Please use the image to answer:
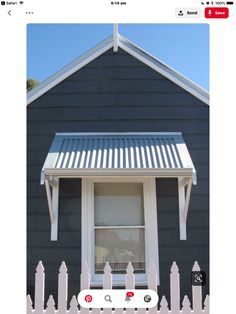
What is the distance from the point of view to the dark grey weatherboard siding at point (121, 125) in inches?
74.3

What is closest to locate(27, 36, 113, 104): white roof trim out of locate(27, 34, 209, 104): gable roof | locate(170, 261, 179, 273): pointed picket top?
locate(27, 34, 209, 104): gable roof

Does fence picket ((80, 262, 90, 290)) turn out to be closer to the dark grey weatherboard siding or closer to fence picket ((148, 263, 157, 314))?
the dark grey weatherboard siding

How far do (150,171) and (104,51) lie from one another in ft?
3.08

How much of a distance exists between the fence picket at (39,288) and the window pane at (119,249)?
0.96ft

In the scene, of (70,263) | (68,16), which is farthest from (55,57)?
(70,263)

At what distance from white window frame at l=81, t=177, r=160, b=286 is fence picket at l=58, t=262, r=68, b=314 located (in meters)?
0.12

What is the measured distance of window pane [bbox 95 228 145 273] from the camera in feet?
7.28
